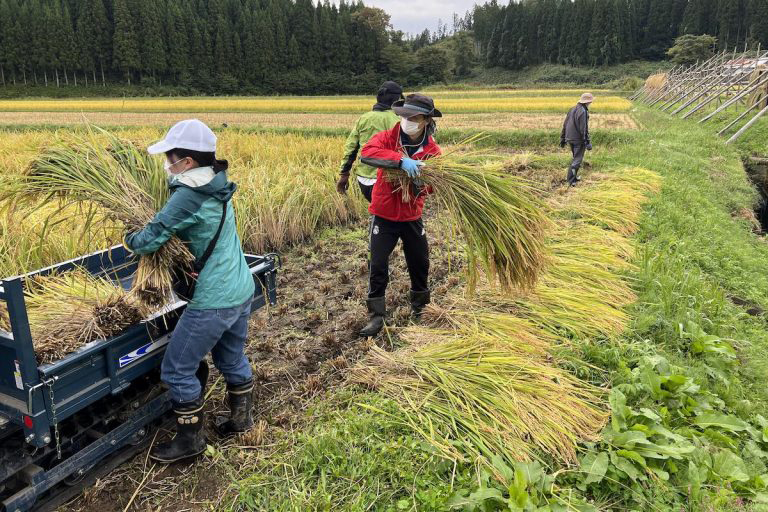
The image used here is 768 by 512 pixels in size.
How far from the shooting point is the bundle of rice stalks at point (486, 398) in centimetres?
249

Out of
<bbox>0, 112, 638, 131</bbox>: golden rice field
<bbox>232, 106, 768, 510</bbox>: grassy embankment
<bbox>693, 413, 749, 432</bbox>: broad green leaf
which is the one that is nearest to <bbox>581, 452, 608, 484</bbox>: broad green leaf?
<bbox>232, 106, 768, 510</bbox>: grassy embankment

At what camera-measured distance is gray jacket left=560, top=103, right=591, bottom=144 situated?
8.80 m

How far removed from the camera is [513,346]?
10.8ft

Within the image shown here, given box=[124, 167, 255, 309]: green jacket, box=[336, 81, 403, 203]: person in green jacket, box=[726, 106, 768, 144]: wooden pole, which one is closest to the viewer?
box=[124, 167, 255, 309]: green jacket

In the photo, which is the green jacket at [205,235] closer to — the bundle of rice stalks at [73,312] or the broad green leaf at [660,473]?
the bundle of rice stalks at [73,312]

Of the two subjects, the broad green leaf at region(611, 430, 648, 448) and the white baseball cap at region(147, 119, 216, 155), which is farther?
the broad green leaf at region(611, 430, 648, 448)

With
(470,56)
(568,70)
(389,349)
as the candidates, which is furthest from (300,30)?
(389,349)

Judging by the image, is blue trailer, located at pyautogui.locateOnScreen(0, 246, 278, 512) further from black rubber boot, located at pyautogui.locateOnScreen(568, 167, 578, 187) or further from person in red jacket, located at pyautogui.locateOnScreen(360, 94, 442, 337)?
black rubber boot, located at pyautogui.locateOnScreen(568, 167, 578, 187)

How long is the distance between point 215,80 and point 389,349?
51934 millimetres

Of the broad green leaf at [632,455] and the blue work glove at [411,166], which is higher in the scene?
the blue work glove at [411,166]

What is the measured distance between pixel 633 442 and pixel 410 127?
90.3 inches

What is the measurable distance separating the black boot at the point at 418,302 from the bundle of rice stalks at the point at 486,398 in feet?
2.56

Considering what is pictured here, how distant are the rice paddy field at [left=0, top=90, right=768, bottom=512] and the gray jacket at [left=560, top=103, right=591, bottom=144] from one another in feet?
10.7

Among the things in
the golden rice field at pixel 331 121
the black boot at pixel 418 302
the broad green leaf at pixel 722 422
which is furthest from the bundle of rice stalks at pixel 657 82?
the broad green leaf at pixel 722 422
